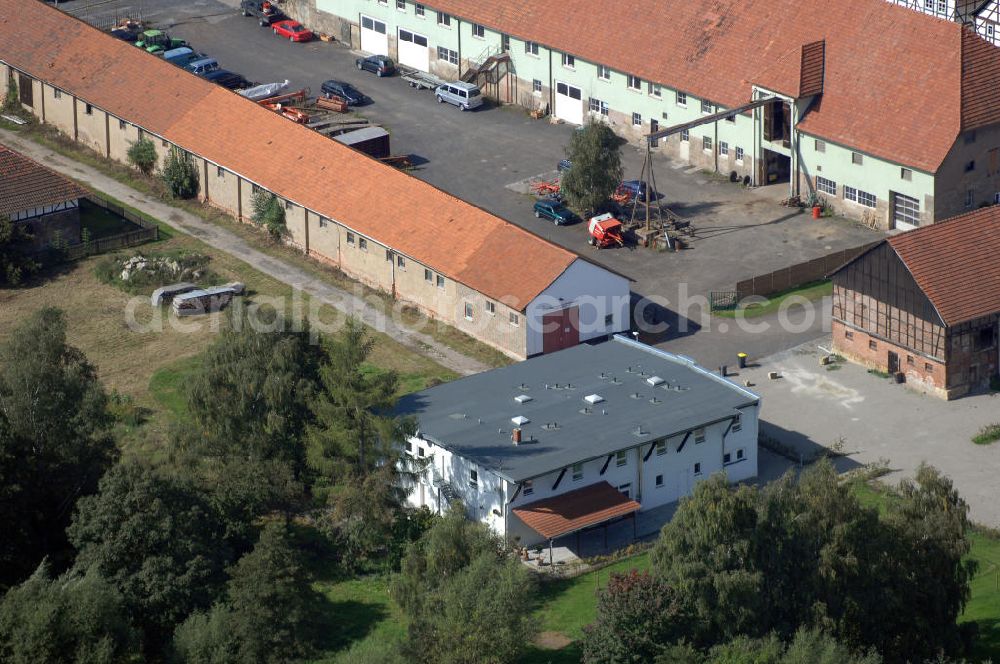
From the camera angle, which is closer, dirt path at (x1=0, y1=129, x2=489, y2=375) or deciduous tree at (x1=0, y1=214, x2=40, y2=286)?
dirt path at (x1=0, y1=129, x2=489, y2=375)

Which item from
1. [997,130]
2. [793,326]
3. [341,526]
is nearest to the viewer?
[341,526]

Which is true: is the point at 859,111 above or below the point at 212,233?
above

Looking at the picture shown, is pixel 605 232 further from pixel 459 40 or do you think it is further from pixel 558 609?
pixel 558 609

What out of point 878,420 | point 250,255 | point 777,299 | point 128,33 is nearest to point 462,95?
point 250,255

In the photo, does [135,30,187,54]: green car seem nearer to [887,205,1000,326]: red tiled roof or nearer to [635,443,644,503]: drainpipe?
[887,205,1000,326]: red tiled roof

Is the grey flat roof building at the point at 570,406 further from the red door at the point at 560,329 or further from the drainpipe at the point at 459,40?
the drainpipe at the point at 459,40

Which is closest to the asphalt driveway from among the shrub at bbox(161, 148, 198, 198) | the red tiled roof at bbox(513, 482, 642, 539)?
the shrub at bbox(161, 148, 198, 198)

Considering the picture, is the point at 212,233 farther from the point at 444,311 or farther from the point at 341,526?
the point at 341,526

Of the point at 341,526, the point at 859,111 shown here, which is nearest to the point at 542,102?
the point at 859,111
